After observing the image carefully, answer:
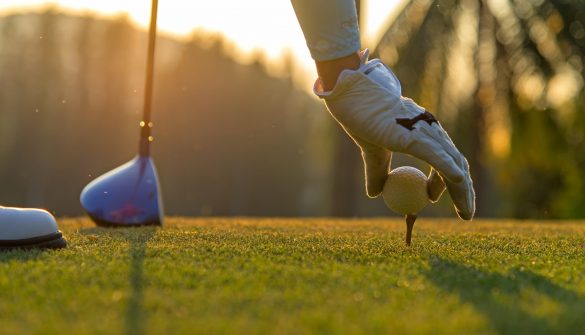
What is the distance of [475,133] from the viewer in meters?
12.9

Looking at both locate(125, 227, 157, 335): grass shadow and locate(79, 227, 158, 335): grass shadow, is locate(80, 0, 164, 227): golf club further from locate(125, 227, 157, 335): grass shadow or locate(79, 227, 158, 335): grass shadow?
locate(125, 227, 157, 335): grass shadow

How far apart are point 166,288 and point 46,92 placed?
3314 centimetres

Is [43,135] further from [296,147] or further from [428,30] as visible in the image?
[428,30]

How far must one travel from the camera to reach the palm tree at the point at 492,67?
41.7ft

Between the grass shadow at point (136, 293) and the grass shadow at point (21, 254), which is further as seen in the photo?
the grass shadow at point (21, 254)

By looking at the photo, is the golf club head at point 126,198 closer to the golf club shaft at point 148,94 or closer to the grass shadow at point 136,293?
the golf club shaft at point 148,94

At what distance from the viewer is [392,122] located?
2244 mm

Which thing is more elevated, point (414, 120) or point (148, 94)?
point (148, 94)

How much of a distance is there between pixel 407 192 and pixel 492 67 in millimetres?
11119

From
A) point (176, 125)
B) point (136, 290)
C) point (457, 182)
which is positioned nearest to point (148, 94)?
point (457, 182)

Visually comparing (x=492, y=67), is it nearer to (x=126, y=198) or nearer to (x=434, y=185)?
(x=126, y=198)

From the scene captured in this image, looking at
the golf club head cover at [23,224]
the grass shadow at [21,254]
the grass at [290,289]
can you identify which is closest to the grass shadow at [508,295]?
the grass at [290,289]

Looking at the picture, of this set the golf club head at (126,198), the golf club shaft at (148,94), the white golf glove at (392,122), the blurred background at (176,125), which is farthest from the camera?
the blurred background at (176,125)

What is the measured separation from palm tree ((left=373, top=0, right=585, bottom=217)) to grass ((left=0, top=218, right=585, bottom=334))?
10721 millimetres
